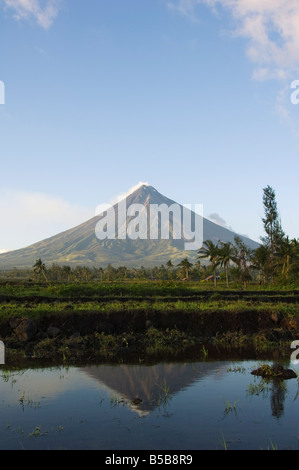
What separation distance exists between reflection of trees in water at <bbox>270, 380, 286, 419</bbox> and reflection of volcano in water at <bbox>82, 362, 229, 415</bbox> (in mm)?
1394

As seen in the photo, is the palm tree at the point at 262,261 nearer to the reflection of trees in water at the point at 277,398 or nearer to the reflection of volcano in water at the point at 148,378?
the reflection of volcano in water at the point at 148,378

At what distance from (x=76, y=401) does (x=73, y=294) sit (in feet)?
55.2

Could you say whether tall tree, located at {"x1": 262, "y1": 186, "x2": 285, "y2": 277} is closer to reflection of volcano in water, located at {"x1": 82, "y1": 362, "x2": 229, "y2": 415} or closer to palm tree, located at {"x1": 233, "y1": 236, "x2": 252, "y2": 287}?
palm tree, located at {"x1": 233, "y1": 236, "x2": 252, "y2": 287}

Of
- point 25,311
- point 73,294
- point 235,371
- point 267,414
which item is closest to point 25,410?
point 267,414

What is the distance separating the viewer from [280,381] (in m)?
9.72

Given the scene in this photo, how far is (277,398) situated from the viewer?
850cm

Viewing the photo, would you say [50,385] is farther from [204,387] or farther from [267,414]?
[267,414]

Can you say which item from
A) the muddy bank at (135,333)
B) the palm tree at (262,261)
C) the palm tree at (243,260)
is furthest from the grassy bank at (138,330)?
the palm tree at (262,261)

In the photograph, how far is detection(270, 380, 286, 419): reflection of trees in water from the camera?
302 inches

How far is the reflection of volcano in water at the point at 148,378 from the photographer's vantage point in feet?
27.8

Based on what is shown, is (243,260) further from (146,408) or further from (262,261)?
(146,408)

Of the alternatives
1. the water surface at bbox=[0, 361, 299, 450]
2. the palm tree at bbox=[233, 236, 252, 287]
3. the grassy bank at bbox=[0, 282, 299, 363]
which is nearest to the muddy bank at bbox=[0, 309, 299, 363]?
the grassy bank at bbox=[0, 282, 299, 363]

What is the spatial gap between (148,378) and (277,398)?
286cm

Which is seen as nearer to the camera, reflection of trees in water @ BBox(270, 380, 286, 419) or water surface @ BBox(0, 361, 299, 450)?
water surface @ BBox(0, 361, 299, 450)
